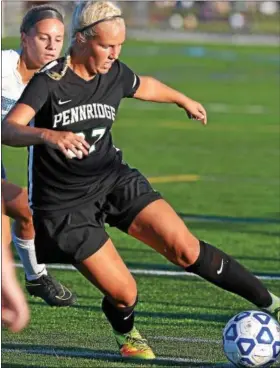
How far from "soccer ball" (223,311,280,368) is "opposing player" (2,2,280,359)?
0.36m

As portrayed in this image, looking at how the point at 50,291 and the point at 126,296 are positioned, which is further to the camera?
the point at 50,291

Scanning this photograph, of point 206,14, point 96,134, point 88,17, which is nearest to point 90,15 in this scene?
point 88,17

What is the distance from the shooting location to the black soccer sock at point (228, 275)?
23.8 feet

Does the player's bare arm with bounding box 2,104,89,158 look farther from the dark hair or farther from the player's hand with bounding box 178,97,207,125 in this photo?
the dark hair

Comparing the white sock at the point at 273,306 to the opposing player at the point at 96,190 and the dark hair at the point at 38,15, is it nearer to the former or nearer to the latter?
the opposing player at the point at 96,190

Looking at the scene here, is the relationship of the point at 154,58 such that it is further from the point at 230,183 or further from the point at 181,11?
the point at 230,183

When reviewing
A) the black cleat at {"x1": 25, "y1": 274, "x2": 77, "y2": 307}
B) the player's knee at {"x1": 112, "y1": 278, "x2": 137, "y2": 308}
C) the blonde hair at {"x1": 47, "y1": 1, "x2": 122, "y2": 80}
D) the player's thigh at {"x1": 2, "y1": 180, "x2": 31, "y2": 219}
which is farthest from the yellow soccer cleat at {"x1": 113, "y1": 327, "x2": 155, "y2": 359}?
the black cleat at {"x1": 25, "y1": 274, "x2": 77, "y2": 307}

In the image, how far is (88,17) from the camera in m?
6.86

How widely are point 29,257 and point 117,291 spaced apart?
2229 mm

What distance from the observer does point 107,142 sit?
7.23m

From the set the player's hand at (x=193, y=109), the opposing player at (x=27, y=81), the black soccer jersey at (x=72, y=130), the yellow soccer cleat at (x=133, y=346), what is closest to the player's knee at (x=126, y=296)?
the yellow soccer cleat at (x=133, y=346)

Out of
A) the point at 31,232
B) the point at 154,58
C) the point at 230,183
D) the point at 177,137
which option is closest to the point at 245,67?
the point at 154,58

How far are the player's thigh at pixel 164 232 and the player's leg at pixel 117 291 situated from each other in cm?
20

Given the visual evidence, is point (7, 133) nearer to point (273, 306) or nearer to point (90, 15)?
point (90, 15)
